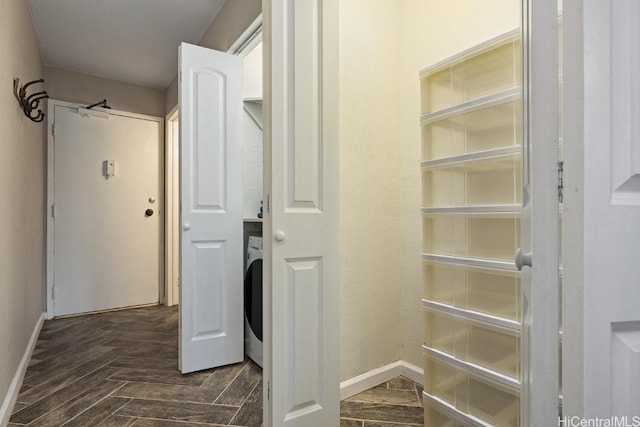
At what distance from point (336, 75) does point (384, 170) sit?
0.72 metres

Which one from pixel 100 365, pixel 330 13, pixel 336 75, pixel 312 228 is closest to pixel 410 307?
pixel 312 228

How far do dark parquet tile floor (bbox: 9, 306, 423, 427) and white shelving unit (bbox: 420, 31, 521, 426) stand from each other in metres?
0.48

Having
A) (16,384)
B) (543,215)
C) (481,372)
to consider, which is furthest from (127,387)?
(543,215)

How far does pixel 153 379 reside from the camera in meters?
2.18

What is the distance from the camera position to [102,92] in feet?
12.8

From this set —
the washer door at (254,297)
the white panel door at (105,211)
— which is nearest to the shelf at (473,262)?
the washer door at (254,297)

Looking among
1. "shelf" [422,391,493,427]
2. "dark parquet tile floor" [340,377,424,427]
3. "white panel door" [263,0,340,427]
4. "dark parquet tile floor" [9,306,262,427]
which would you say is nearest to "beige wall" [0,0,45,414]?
"dark parquet tile floor" [9,306,262,427]

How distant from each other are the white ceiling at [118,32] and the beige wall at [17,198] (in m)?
0.19

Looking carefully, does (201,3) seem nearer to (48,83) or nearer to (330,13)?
(330,13)

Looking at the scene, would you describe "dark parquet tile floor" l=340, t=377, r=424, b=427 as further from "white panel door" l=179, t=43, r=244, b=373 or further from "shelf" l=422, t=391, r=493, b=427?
"white panel door" l=179, t=43, r=244, b=373

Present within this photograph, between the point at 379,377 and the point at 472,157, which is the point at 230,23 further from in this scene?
the point at 379,377

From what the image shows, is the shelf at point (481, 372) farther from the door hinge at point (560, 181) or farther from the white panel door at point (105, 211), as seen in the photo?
the white panel door at point (105, 211)

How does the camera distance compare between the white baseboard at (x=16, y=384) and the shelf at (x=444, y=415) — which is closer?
the shelf at (x=444, y=415)

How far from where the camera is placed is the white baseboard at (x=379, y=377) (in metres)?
1.91
